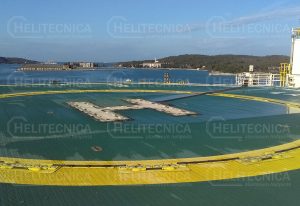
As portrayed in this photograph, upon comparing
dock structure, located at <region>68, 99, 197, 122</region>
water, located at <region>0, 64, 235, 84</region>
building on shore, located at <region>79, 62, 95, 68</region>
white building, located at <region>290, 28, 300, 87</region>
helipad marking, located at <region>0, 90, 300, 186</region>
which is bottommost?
helipad marking, located at <region>0, 90, 300, 186</region>

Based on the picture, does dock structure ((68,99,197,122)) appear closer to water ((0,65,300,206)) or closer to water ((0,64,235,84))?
water ((0,65,300,206))

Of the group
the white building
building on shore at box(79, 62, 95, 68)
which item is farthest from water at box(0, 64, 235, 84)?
building on shore at box(79, 62, 95, 68)

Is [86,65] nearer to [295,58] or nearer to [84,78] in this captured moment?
[84,78]

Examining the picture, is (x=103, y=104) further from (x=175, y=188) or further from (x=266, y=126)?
(x=175, y=188)

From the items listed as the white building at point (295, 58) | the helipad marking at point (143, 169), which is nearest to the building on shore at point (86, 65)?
the white building at point (295, 58)

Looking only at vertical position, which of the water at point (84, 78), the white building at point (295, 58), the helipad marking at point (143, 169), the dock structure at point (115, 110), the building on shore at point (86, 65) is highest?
the building on shore at point (86, 65)

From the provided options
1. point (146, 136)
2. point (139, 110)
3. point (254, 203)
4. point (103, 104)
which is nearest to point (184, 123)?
point (146, 136)

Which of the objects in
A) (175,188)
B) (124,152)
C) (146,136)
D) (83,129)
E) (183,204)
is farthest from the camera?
(83,129)

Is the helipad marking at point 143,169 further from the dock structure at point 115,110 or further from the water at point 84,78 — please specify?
the water at point 84,78
